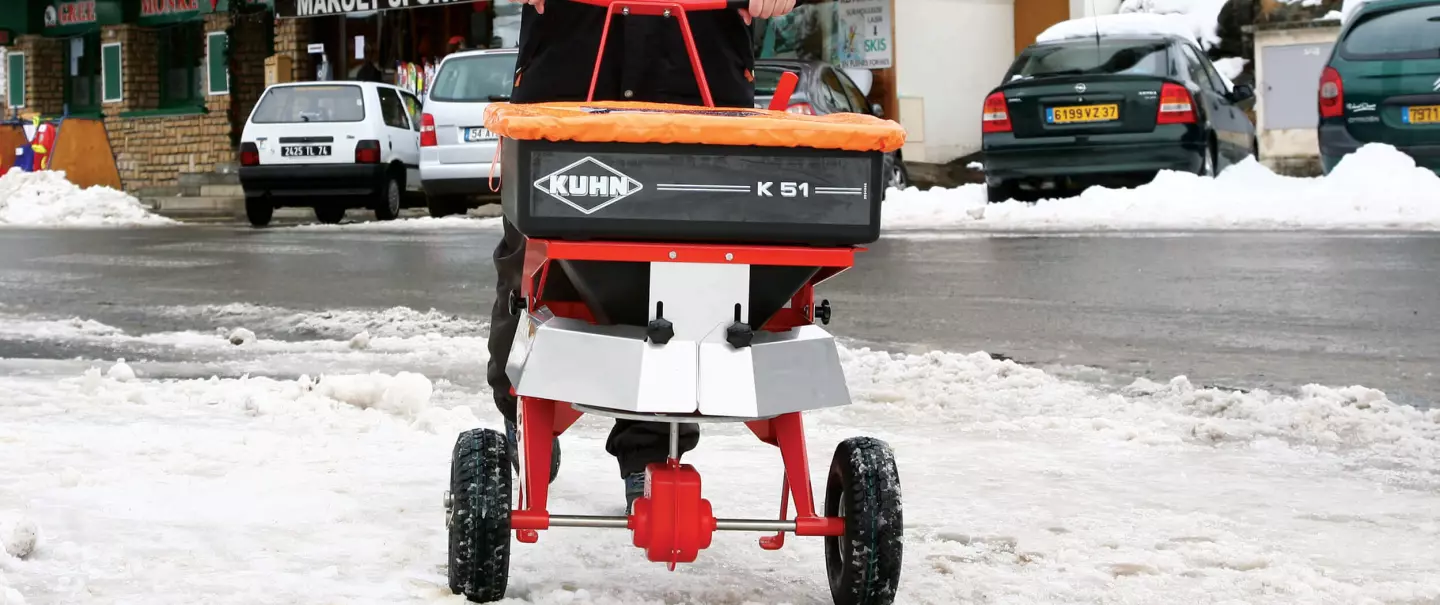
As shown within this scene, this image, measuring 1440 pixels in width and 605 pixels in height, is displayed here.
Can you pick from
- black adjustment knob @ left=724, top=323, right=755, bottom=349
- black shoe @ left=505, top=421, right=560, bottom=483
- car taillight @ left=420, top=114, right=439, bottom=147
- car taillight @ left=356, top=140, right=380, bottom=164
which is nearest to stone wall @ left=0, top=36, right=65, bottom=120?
car taillight @ left=356, top=140, right=380, bottom=164

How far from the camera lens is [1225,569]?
10.4 ft

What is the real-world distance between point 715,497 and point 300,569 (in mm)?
1028

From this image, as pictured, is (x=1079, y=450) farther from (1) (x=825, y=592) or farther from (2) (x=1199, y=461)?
(1) (x=825, y=592)

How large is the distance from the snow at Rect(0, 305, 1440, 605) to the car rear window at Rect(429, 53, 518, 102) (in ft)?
36.4

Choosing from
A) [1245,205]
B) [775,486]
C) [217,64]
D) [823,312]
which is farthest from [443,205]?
[823,312]

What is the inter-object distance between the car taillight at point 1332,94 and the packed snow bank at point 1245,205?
481 mm

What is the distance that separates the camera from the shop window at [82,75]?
3256 centimetres

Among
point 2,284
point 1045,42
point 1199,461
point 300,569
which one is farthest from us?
point 1045,42

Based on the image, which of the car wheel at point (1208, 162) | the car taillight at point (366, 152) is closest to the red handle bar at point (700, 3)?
the car wheel at point (1208, 162)

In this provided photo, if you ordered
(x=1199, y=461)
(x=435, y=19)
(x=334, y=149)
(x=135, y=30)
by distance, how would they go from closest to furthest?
(x=1199, y=461), (x=334, y=149), (x=435, y=19), (x=135, y=30)

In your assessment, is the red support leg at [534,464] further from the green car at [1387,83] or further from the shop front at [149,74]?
the shop front at [149,74]

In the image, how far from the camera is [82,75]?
108ft

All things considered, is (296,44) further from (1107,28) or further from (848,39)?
(1107,28)

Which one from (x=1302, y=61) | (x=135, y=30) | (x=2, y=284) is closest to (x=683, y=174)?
(x=2, y=284)
